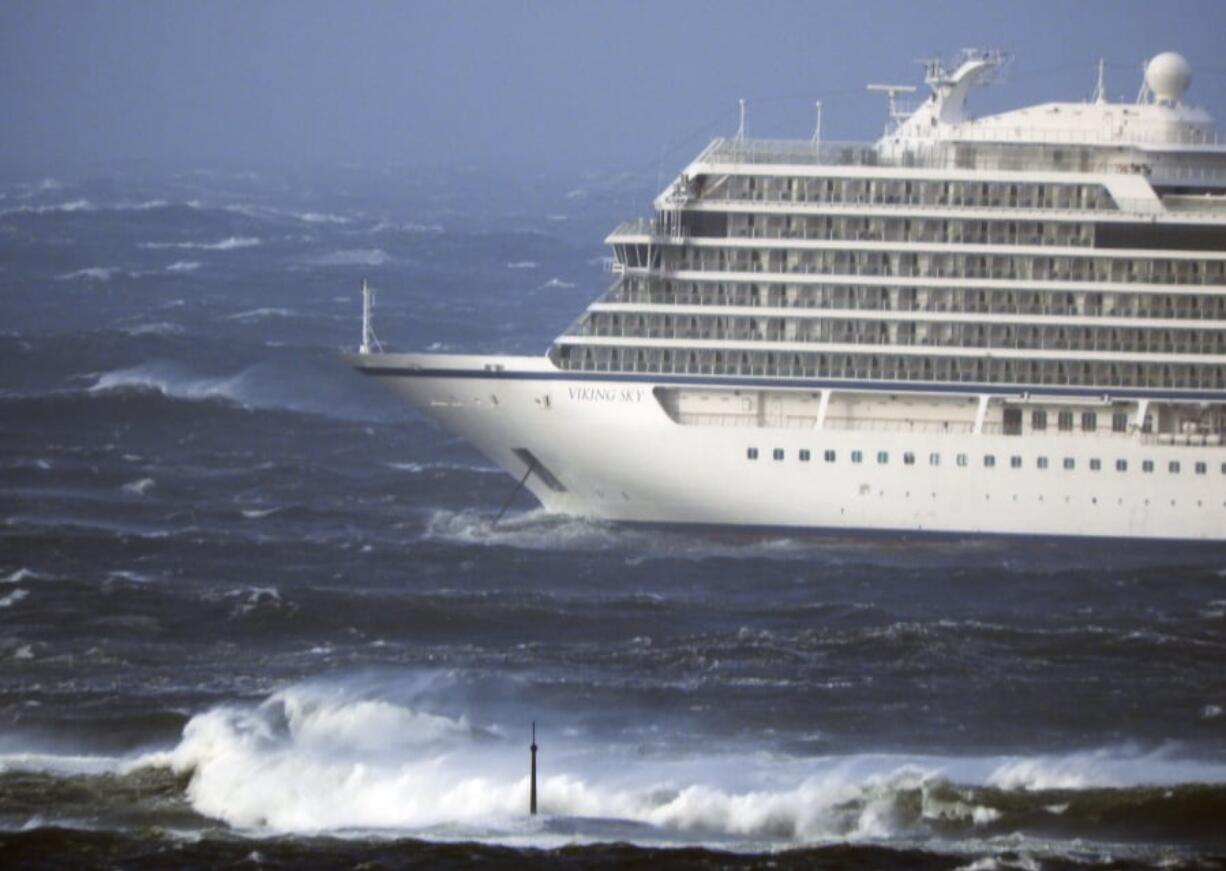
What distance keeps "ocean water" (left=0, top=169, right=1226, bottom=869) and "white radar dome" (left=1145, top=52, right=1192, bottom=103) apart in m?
10.2

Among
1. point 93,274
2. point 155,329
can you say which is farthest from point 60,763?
point 93,274

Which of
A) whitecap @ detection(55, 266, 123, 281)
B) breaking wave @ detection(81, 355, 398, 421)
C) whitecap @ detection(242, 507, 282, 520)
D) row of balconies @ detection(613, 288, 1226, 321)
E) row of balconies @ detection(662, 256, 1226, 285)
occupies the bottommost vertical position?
whitecap @ detection(242, 507, 282, 520)

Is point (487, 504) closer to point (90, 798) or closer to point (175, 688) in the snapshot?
point (175, 688)

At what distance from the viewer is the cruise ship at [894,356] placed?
53.8 metres

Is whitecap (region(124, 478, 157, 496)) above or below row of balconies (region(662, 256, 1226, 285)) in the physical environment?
below

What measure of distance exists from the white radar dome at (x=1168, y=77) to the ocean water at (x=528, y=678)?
1020 centimetres

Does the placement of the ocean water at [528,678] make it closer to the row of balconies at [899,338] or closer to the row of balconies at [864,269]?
the row of balconies at [899,338]

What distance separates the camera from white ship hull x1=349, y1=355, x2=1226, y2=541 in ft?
176

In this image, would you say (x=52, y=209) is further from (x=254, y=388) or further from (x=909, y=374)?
(x=909, y=374)

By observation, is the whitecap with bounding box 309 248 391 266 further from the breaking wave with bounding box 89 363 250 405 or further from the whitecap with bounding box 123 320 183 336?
the breaking wave with bounding box 89 363 250 405

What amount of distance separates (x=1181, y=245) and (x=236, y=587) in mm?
21261

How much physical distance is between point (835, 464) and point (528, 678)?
428 inches

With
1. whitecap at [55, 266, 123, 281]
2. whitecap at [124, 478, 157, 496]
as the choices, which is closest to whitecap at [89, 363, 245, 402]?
whitecap at [124, 478, 157, 496]

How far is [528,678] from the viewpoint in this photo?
45.8 m
